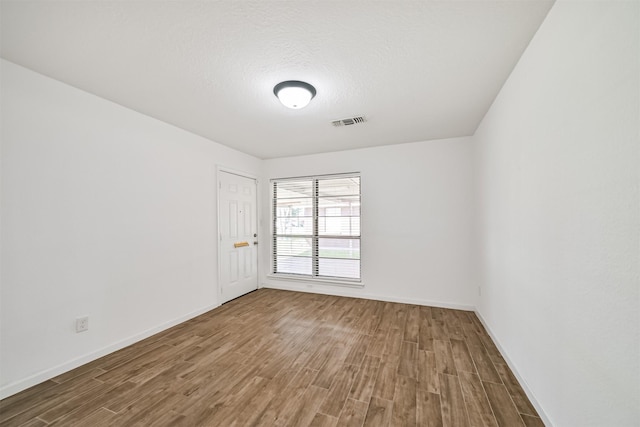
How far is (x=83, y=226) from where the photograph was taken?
234cm

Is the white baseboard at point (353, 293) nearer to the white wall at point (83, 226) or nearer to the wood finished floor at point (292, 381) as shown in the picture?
the wood finished floor at point (292, 381)

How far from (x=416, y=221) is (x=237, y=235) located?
3.11 m

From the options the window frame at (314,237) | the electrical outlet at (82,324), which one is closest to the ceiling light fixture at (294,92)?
the window frame at (314,237)

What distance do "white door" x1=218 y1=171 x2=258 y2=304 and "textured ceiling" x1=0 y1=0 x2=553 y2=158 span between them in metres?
1.58

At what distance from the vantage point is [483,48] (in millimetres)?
1771

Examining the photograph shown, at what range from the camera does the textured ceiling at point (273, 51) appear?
1.45 m

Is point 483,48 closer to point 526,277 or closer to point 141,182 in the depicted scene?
point 526,277

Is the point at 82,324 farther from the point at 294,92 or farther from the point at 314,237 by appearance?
the point at 314,237

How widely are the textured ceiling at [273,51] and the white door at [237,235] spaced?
158cm

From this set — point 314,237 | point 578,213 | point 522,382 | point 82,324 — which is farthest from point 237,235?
point 578,213

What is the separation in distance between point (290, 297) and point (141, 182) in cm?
288

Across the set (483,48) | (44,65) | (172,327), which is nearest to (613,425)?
(483,48)

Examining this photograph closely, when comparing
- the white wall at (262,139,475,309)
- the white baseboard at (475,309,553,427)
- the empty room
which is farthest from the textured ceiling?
the white baseboard at (475,309,553,427)

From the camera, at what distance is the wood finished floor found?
169 centimetres
